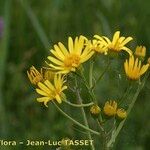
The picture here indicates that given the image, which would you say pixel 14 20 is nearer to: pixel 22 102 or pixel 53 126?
pixel 22 102

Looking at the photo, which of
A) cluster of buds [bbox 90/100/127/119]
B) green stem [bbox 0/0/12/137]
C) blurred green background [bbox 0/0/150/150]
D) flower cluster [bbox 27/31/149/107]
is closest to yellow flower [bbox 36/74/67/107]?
flower cluster [bbox 27/31/149/107]

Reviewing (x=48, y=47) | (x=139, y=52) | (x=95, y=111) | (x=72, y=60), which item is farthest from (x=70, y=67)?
(x=48, y=47)

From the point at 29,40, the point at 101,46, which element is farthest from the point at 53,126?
the point at 101,46

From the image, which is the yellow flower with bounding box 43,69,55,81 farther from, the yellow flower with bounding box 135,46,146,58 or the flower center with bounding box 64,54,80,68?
the yellow flower with bounding box 135,46,146,58

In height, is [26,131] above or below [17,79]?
below

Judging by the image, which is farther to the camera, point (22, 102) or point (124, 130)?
point (22, 102)

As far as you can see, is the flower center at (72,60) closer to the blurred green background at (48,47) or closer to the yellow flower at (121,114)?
the yellow flower at (121,114)

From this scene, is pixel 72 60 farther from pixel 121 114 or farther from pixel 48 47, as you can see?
pixel 48 47
